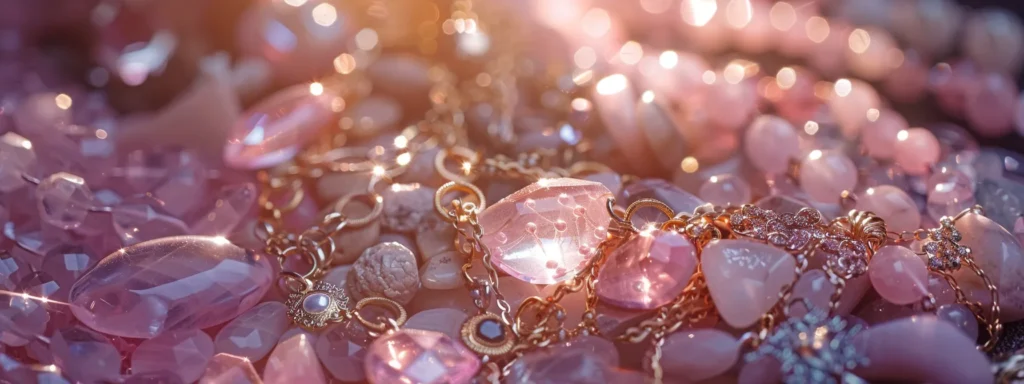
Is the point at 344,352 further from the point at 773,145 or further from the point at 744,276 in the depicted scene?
the point at 773,145

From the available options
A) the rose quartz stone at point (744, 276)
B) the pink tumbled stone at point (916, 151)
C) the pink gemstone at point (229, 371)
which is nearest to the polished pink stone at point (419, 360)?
the pink gemstone at point (229, 371)

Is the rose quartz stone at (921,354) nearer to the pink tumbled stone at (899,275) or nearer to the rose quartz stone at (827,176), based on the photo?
the pink tumbled stone at (899,275)

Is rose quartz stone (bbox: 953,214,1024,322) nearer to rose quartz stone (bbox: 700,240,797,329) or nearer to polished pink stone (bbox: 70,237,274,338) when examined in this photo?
rose quartz stone (bbox: 700,240,797,329)

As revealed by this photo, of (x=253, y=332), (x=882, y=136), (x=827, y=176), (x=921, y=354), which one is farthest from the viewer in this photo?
(x=882, y=136)

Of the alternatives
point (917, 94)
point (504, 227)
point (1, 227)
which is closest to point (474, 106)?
point (504, 227)

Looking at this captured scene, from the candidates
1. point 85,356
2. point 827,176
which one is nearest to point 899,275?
point 827,176

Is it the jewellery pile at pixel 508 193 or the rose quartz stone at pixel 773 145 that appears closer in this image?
the jewellery pile at pixel 508 193
